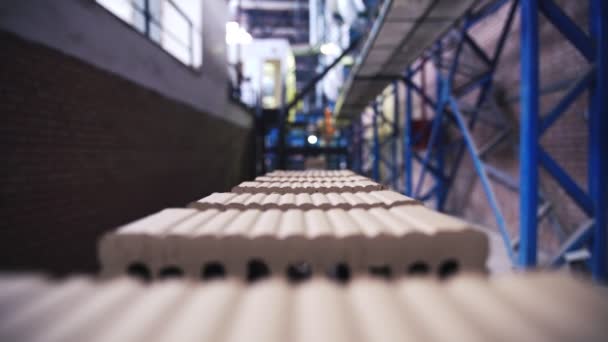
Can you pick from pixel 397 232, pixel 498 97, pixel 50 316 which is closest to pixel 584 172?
pixel 498 97

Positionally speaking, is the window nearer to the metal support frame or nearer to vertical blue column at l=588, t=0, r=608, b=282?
the metal support frame

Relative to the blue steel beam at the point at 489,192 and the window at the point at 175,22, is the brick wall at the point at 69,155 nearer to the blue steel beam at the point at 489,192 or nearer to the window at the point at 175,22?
the window at the point at 175,22

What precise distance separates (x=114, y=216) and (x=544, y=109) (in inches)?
254

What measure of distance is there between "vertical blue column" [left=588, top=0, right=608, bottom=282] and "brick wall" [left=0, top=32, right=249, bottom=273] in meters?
5.24

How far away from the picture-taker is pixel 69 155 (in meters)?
3.32

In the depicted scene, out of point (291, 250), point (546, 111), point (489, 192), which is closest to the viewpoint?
point (291, 250)

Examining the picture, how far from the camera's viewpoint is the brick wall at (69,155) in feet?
8.74

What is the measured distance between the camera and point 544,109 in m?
4.97

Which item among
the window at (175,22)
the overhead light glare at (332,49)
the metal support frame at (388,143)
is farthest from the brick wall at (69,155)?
the overhead light glare at (332,49)

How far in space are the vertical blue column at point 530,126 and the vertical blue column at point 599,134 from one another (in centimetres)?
62

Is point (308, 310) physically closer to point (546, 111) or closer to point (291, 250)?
point (291, 250)

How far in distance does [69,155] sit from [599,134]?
5.30 meters

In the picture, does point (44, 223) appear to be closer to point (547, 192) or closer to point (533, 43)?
point (533, 43)

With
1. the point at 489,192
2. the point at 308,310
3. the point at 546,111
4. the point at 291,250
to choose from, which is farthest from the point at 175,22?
the point at 308,310
